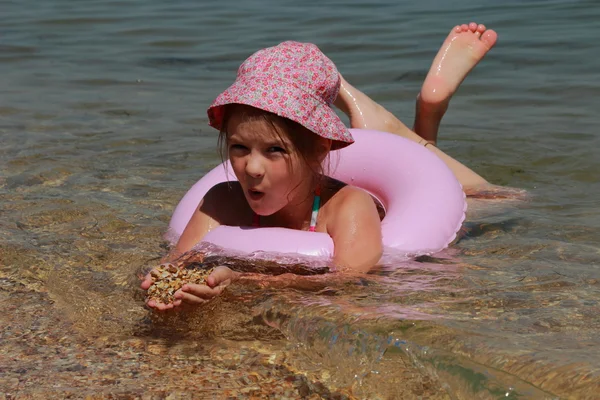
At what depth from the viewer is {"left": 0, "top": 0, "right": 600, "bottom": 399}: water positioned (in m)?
2.71

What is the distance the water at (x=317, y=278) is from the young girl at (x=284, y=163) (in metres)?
0.19

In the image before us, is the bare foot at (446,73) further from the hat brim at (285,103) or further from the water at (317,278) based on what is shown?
the hat brim at (285,103)

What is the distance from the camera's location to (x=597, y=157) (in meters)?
5.38

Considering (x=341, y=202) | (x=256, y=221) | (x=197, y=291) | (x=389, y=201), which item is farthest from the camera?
(x=389, y=201)

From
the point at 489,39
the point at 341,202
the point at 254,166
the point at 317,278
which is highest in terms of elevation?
the point at 489,39

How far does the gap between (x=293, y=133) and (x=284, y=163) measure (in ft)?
0.36

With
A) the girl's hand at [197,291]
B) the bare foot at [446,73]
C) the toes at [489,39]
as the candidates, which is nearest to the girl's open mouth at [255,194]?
the girl's hand at [197,291]

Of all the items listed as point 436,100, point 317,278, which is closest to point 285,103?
point 317,278

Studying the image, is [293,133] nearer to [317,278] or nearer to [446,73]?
[317,278]

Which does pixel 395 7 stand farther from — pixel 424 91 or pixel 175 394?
pixel 175 394

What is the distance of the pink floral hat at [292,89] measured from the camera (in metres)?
3.16

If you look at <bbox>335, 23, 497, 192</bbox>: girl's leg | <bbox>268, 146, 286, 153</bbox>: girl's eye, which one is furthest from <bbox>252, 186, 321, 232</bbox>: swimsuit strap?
<bbox>335, 23, 497, 192</bbox>: girl's leg

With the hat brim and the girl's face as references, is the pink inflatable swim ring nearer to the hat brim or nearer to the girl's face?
the girl's face

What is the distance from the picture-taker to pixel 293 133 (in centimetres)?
325
